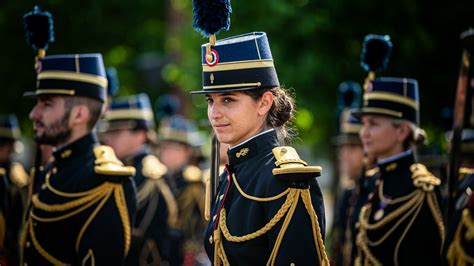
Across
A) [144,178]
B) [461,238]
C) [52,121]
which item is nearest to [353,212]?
[461,238]

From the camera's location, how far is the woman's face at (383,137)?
269 inches

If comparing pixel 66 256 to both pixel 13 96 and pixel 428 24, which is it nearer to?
pixel 428 24

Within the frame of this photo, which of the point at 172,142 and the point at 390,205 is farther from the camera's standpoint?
the point at 172,142

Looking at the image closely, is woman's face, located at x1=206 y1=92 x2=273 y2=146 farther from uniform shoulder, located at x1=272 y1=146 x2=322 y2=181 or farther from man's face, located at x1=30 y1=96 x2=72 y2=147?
man's face, located at x1=30 y1=96 x2=72 y2=147

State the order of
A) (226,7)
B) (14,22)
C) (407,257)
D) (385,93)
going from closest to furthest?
(226,7), (407,257), (385,93), (14,22)

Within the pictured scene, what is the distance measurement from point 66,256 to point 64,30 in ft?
26.0

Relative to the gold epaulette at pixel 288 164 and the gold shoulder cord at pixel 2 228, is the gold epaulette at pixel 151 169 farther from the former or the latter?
the gold epaulette at pixel 288 164

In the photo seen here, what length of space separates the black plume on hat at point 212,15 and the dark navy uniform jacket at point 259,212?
0.69m

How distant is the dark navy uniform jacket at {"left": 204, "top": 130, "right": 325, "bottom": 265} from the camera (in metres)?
4.07

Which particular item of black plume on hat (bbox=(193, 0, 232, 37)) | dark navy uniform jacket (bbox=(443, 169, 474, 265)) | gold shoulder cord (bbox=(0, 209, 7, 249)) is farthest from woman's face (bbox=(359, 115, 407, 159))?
gold shoulder cord (bbox=(0, 209, 7, 249))

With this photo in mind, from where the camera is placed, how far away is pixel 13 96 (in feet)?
43.1

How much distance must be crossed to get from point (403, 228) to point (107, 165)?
247cm

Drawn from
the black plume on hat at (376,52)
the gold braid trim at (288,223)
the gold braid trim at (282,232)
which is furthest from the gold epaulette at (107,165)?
the black plume on hat at (376,52)

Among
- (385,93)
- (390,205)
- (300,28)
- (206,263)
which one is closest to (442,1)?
(300,28)
